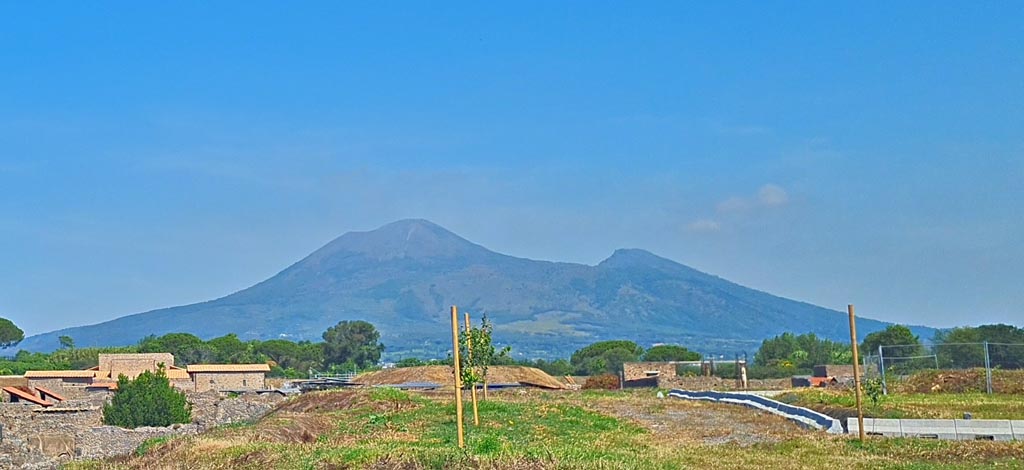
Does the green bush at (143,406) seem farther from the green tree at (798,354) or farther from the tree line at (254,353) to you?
the tree line at (254,353)

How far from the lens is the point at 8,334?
493 feet

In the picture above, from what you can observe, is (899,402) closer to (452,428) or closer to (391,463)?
(452,428)

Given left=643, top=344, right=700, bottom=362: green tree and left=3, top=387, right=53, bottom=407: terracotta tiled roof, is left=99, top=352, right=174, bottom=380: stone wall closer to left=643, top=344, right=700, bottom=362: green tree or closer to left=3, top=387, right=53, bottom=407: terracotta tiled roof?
left=3, top=387, right=53, bottom=407: terracotta tiled roof

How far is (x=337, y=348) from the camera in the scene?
466 ft

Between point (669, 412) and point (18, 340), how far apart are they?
444 ft

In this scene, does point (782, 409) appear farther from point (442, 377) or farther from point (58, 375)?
point (58, 375)

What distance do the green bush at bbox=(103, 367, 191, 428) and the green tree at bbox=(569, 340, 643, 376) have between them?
6779 centimetres

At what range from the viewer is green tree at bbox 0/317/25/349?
490 feet

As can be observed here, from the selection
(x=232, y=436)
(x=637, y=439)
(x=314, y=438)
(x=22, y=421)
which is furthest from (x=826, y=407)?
(x=22, y=421)

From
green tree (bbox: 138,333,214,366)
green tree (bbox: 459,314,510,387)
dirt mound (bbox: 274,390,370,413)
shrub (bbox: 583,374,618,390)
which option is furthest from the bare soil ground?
green tree (bbox: 138,333,214,366)

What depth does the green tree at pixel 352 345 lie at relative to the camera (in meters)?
142

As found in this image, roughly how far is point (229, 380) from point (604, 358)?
164 feet

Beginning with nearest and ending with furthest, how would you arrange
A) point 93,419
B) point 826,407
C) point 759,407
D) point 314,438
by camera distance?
1. point 314,438
2. point 826,407
3. point 759,407
4. point 93,419

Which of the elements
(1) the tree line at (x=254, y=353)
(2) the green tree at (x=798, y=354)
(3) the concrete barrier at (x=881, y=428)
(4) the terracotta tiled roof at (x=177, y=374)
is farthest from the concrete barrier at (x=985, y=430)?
(1) the tree line at (x=254, y=353)
